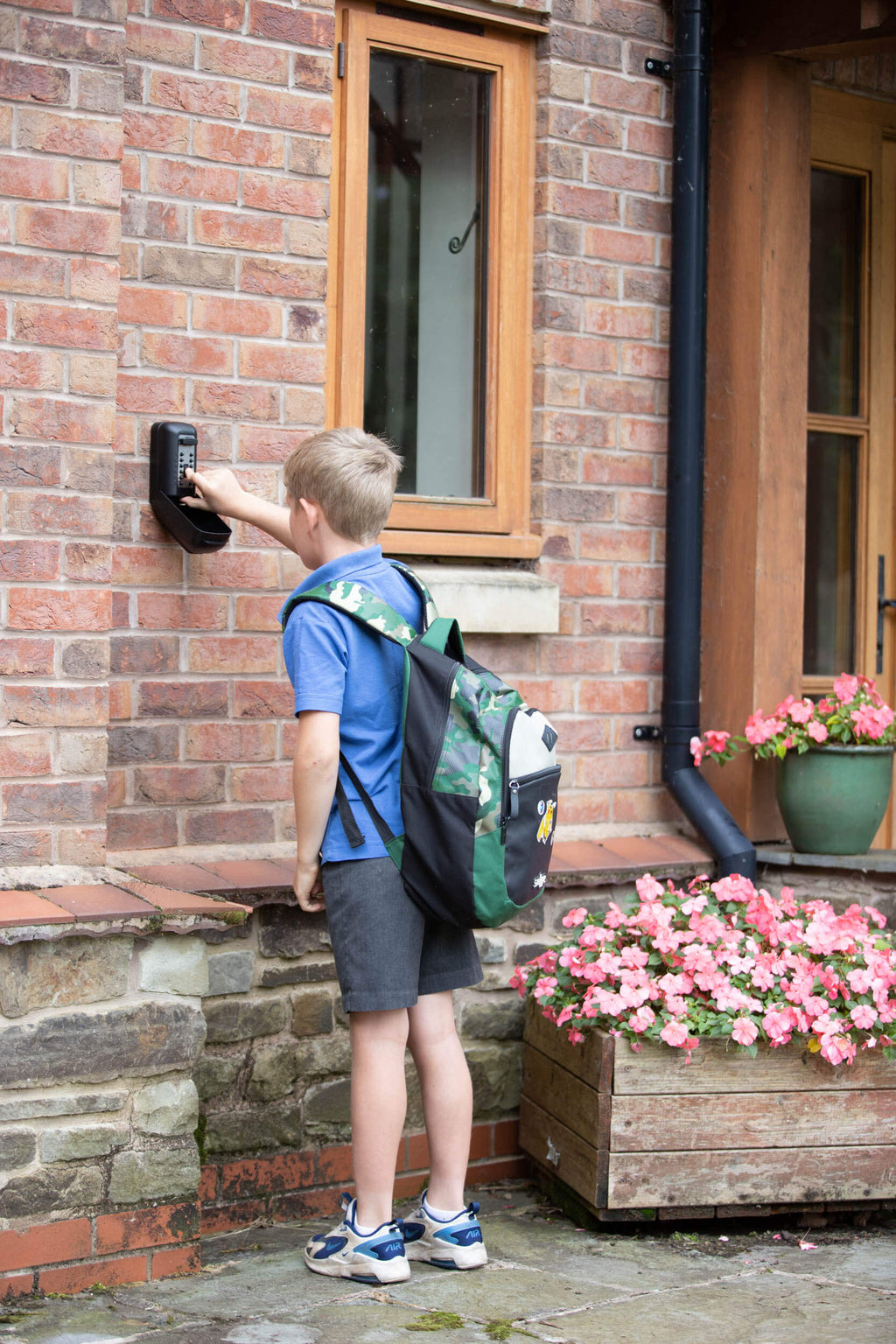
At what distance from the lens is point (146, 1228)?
120 inches

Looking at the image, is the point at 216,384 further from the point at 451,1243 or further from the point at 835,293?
the point at 835,293

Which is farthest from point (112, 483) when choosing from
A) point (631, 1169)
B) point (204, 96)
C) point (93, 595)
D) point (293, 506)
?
point (631, 1169)

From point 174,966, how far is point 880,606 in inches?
112

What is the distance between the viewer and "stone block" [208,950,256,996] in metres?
3.52

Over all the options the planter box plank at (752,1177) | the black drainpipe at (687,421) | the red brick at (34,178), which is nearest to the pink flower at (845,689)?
the black drainpipe at (687,421)

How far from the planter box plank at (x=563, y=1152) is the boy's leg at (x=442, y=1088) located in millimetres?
417

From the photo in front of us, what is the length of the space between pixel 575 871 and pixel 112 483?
5.37 feet

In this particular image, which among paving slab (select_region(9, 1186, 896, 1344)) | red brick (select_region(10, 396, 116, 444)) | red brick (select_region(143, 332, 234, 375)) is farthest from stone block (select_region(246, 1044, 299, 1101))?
red brick (select_region(143, 332, 234, 375))

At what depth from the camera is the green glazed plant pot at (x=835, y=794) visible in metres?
4.21

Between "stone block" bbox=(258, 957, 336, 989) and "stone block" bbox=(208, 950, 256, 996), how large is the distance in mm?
47

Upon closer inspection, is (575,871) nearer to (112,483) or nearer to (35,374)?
(112,483)

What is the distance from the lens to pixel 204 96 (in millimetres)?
3619

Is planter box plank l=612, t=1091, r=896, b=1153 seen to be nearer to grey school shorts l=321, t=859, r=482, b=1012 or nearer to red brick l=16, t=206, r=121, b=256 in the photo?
grey school shorts l=321, t=859, r=482, b=1012

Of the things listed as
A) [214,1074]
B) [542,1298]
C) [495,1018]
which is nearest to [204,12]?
[214,1074]
